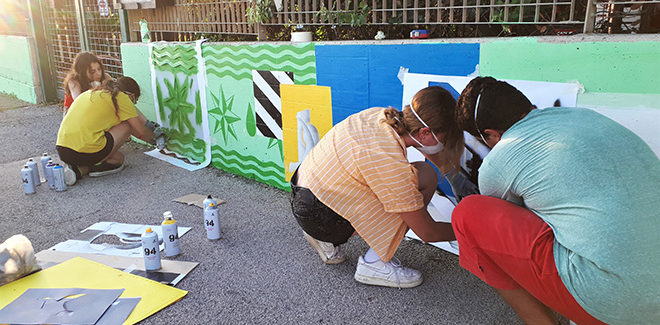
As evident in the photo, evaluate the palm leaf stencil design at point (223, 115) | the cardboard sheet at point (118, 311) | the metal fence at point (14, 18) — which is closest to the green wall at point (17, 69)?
the metal fence at point (14, 18)

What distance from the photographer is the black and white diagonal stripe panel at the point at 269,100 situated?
15.5ft

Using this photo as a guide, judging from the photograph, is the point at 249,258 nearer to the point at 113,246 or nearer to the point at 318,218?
the point at 318,218

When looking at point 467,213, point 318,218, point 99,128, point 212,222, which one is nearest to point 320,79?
point 212,222

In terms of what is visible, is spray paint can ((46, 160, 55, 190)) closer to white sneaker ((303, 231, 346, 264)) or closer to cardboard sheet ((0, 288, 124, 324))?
cardboard sheet ((0, 288, 124, 324))

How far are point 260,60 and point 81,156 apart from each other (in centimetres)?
235

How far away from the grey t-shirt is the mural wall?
606 millimetres

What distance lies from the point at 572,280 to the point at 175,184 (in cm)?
426

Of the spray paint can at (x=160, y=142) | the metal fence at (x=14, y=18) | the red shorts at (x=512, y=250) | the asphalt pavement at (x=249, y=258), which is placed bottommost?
the asphalt pavement at (x=249, y=258)

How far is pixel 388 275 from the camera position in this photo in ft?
9.95

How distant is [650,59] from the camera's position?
2.36 metres

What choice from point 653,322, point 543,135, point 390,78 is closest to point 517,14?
point 390,78

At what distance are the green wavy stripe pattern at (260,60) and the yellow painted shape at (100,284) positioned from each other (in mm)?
2204

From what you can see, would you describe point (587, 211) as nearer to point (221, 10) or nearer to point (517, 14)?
point (517, 14)

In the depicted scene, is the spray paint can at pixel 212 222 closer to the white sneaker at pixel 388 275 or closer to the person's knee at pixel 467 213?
the white sneaker at pixel 388 275
